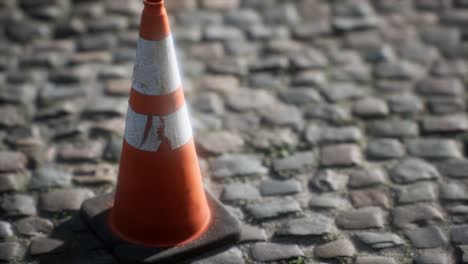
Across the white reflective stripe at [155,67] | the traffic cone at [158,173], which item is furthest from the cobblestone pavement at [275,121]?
the white reflective stripe at [155,67]

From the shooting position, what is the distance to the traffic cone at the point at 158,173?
3.73 m

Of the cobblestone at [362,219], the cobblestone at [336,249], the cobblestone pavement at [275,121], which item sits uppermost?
the cobblestone pavement at [275,121]

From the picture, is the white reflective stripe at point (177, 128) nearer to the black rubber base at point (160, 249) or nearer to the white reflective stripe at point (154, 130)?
the white reflective stripe at point (154, 130)

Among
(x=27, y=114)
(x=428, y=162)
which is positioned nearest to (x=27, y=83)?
(x=27, y=114)

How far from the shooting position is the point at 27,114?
16.5 feet

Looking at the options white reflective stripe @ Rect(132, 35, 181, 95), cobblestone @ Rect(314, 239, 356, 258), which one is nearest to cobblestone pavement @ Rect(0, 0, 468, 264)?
cobblestone @ Rect(314, 239, 356, 258)

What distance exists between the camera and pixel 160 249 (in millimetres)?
3814

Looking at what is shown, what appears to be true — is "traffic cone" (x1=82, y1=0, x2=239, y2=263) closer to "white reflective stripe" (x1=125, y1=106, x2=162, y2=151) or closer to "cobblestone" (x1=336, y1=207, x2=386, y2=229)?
"white reflective stripe" (x1=125, y1=106, x2=162, y2=151)

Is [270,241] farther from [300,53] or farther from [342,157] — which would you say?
[300,53]

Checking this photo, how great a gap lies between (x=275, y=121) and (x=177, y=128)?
4.14 ft

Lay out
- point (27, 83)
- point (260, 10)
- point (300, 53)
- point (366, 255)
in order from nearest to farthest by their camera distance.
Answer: point (366, 255), point (27, 83), point (300, 53), point (260, 10)

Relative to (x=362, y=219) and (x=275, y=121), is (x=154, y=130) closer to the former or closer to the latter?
(x=362, y=219)

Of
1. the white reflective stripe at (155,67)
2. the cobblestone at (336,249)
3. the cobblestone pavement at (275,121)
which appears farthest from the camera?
the cobblestone pavement at (275,121)

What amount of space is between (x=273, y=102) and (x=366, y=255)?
157 centimetres
